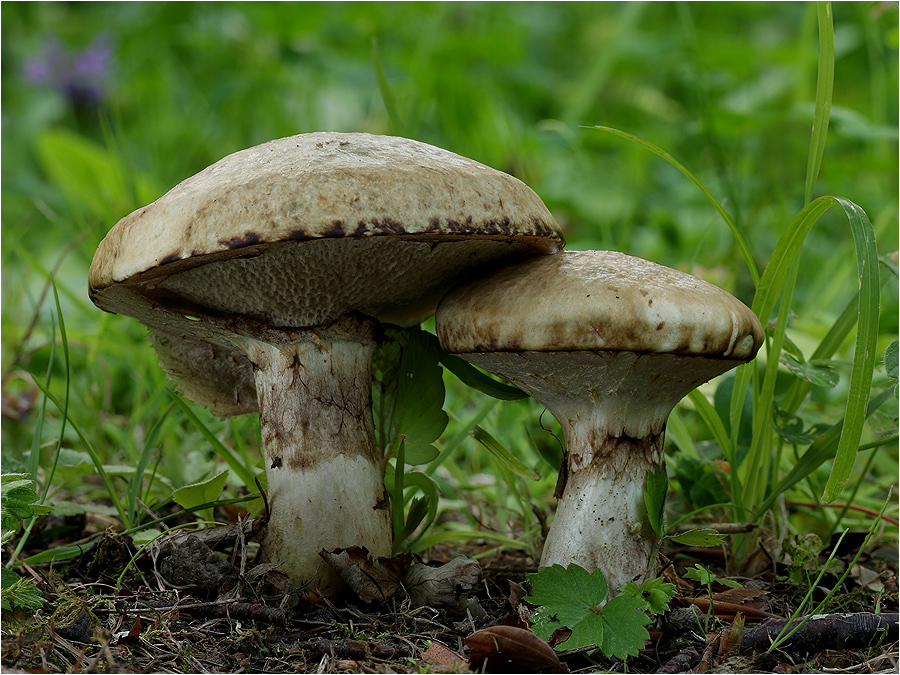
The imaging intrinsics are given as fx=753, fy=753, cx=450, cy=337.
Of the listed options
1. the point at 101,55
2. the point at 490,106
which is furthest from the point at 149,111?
the point at 490,106

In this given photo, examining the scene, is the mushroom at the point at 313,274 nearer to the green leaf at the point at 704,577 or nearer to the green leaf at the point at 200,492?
the green leaf at the point at 200,492

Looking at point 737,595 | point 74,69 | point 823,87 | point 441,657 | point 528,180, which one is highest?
point 74,69

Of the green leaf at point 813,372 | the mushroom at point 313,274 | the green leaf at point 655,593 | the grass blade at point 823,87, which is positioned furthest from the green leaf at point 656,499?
the grass blade at point 823,87

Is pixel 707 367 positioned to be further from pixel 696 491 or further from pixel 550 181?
pixel 550 181

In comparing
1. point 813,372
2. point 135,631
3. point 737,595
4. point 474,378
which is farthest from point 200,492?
point 813,372

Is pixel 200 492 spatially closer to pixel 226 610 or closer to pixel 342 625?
pixel 226 610
